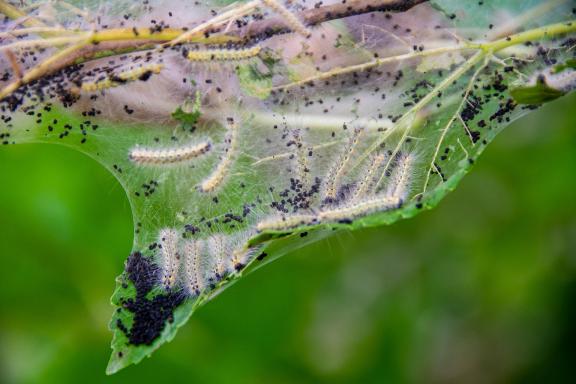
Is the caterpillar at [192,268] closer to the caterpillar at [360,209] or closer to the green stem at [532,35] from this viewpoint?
the caterpillar at [360,209]

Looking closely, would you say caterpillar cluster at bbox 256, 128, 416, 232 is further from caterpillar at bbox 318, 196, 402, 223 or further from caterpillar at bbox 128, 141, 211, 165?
caterpillar at bbox 128, 141, 211, 165

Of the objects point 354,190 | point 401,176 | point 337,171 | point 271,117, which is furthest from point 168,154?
point 401,176

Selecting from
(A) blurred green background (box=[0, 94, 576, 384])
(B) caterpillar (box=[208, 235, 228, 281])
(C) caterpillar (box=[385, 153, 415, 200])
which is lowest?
(A) blurred green background (box=[0, 94, 576, 384])

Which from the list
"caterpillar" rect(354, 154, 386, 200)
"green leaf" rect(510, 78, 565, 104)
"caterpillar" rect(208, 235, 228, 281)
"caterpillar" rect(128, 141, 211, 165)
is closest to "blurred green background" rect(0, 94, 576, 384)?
"caterpillar" rect(128, 141, 211, 165)

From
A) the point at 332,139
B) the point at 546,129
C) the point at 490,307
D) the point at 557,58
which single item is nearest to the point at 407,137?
the point at 332,139

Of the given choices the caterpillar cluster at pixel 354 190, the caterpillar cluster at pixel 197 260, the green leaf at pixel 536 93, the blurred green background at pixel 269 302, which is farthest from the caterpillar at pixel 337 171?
the blurred green background at pixel 269 302

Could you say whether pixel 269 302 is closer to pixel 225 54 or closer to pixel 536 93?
pixel 225 54
